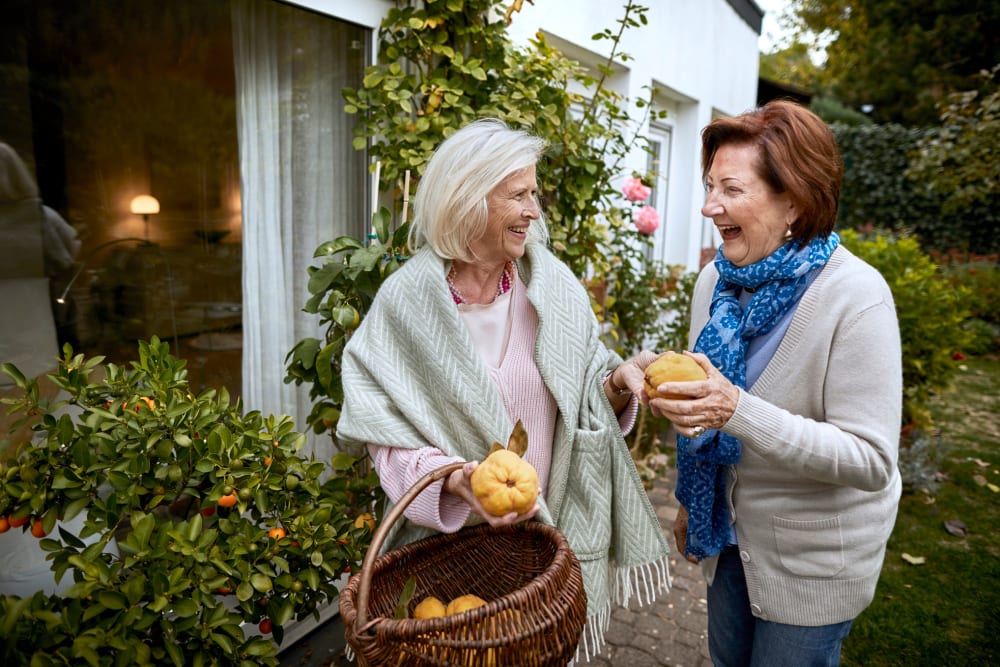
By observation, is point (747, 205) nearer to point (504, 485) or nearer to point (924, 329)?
point (504, 485)

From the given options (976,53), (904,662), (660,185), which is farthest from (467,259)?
(976,53)

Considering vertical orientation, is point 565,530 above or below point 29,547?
above

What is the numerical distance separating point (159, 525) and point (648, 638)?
2129 mm

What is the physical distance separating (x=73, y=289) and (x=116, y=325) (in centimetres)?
19

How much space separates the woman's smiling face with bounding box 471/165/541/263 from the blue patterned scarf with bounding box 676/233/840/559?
0.53 m

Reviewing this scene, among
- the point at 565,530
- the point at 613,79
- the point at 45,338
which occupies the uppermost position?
the point at 613,79

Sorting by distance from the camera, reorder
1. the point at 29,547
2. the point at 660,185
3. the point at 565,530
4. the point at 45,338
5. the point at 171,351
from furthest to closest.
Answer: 1. the point at 660,185
2. the point at 171,351
3. the point at 45,338
4. the point at 29,547
5. the point at 565,530

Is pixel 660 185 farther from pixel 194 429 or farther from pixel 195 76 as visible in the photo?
pixel 194 429

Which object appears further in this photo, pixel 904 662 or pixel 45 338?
pixel 904 662

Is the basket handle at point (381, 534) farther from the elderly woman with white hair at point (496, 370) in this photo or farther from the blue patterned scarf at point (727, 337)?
the blue patterned scarf at point (727, 337)

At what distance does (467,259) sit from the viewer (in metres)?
1.71

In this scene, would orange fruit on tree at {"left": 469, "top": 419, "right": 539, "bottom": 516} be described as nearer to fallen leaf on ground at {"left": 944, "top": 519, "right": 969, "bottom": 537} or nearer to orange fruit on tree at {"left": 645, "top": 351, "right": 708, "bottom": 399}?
orange fruit on tree at {"left": 645, "top": 351, "right": 708, "bottom": 399}

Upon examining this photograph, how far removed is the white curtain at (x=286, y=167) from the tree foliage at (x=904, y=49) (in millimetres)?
15297

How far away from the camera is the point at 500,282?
1.77m
